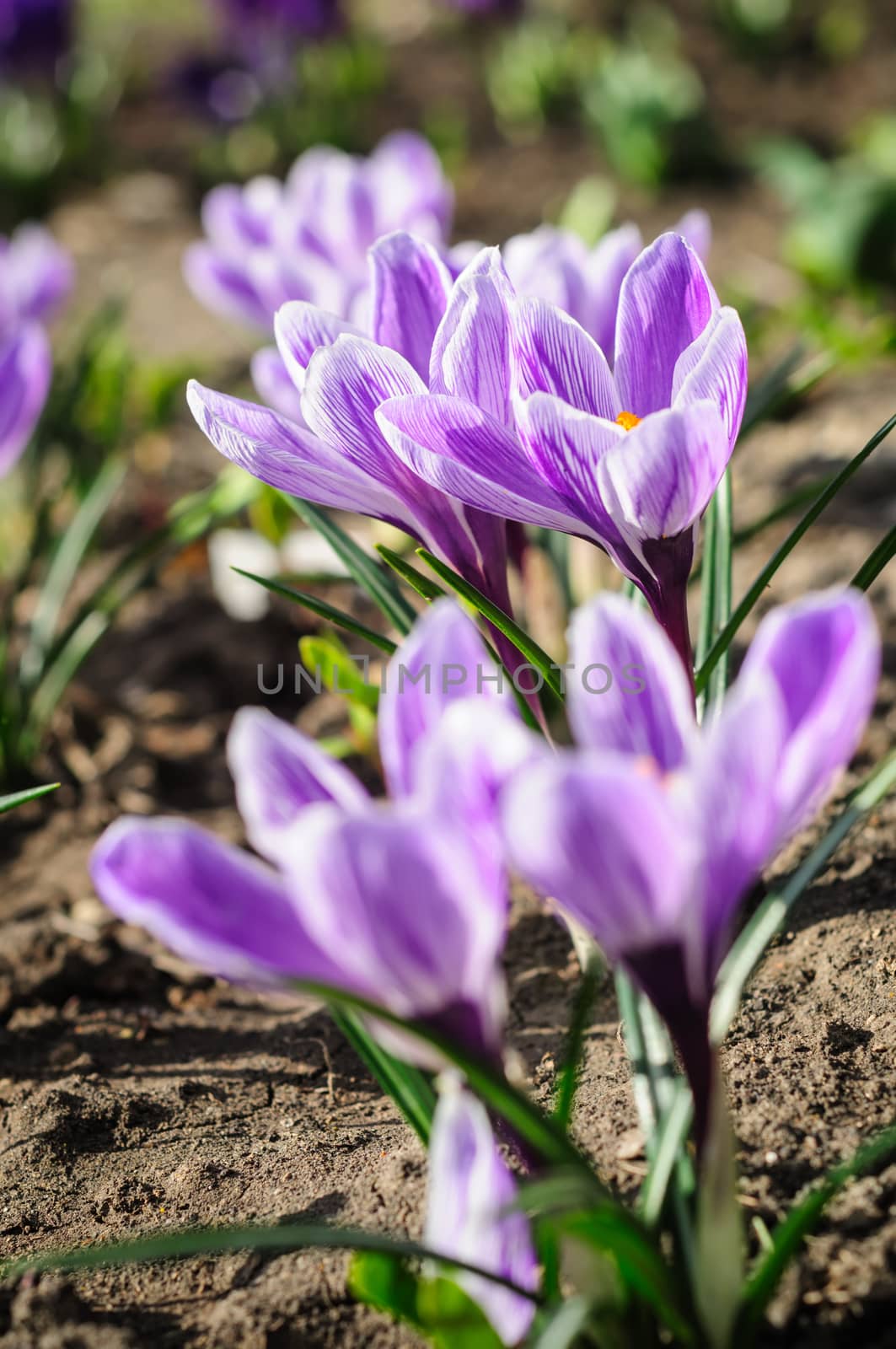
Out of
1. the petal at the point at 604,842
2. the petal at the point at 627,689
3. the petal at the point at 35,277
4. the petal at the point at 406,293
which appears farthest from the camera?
the petal at the point at 35,277

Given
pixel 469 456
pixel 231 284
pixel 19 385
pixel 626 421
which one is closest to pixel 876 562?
pixel 626 421

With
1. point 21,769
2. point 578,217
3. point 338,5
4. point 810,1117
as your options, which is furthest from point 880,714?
point 338,5

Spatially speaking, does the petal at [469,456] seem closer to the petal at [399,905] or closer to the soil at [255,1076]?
the petal at [399,905]

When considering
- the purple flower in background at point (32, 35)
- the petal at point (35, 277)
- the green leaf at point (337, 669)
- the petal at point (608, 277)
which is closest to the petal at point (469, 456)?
the petal at point (608, 277)

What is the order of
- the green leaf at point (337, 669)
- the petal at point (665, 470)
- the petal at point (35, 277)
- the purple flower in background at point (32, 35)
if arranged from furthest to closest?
the purple flower in background at point (32, 35), the petal at point (35, 277), the green leaf at point (337, 669), the petal at point (665, 470)

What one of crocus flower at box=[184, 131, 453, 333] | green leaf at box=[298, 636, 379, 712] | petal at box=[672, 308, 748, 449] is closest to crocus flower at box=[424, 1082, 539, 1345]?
petal at box=[672, 308, 748, 449]

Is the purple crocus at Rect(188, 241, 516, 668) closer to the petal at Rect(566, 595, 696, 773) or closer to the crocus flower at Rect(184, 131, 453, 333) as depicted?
the petal at Rect(566, 595, 696, 773)

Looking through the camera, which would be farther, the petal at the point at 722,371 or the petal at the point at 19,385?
the petal at the point at 19,385
